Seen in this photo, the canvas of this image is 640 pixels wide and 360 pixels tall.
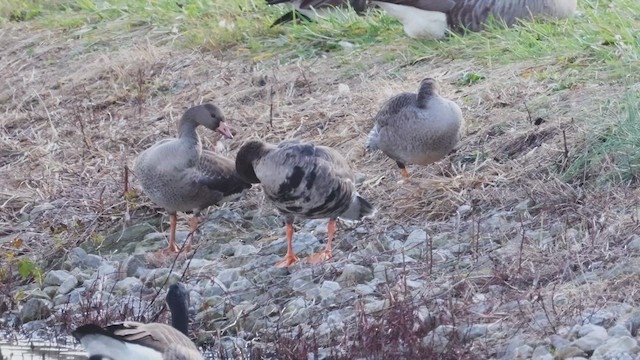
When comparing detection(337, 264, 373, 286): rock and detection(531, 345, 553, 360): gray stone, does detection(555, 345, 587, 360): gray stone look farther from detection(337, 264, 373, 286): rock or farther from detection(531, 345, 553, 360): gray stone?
detection(337, 264, 373, 286): rock

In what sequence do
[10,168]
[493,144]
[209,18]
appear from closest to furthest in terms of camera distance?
[493,144], [10,168], [209,18]

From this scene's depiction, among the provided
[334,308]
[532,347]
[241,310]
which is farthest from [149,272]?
[532,347]

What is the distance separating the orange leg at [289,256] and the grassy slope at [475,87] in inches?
30.5

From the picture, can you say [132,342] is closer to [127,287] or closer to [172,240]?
[127,287]

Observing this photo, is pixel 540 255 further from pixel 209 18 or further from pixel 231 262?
pixel 209 18

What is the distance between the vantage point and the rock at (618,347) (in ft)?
20.9

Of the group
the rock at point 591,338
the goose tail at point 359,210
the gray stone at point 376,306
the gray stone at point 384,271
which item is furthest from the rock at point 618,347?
the goose tail at point 359,210

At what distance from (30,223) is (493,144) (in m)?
3.67

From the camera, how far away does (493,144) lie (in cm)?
1030

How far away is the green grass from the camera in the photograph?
898 cm

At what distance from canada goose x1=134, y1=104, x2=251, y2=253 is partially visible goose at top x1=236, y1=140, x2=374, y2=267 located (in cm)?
64

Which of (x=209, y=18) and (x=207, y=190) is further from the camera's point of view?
(x=209, y=18)

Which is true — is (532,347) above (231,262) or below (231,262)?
above

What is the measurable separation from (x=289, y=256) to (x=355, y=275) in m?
0.82
